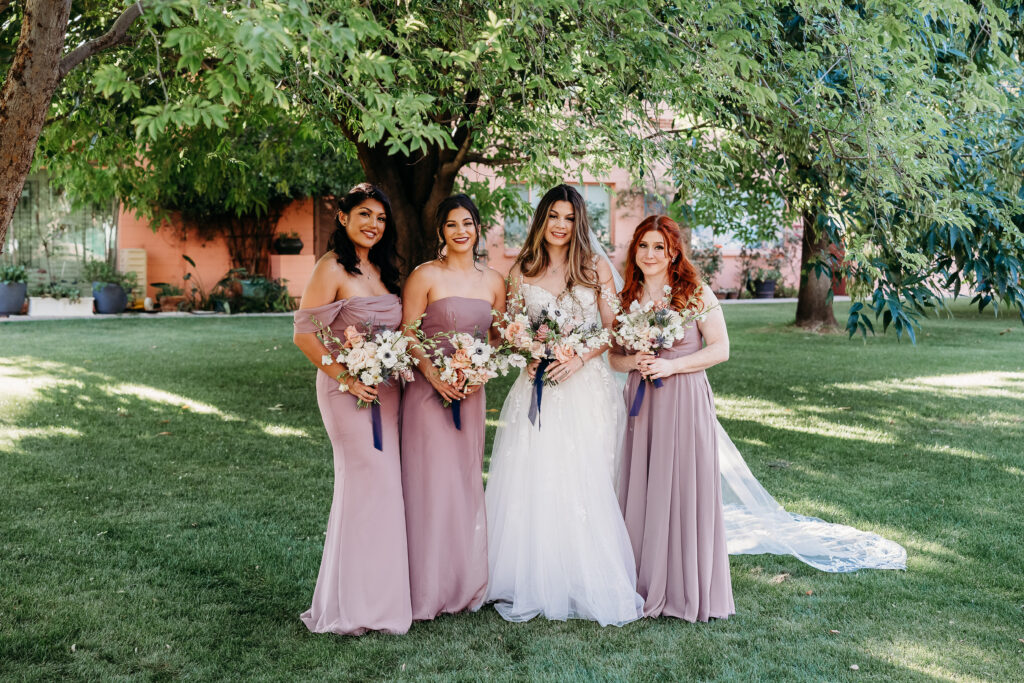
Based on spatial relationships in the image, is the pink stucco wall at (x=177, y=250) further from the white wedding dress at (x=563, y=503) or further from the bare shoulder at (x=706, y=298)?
the bare shoulder at (x=706, y=298)

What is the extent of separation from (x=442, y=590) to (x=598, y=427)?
3.72 feet

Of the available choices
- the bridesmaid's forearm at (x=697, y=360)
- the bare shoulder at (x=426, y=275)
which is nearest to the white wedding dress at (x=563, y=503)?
the bridesmaid's forearm at (x=697, y=360)

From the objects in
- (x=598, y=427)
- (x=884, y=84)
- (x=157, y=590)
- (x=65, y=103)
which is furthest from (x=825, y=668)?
(x=65, y=103)

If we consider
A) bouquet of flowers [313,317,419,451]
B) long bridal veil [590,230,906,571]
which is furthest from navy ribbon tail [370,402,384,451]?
long bridal veil [590,230,906,571]

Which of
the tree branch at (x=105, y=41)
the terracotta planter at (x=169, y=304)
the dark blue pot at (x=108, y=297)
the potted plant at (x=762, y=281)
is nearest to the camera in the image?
the tree branch at (x=105, y=41)

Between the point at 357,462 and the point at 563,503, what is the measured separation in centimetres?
105

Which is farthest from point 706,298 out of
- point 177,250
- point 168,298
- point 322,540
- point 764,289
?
point 764,289

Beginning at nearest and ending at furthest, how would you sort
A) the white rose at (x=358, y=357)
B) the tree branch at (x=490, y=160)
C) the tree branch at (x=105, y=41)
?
the white rose at (x=358, y=357) < the tree branch at (x=105, y=41) < the tree branch at (x=490, y=160)

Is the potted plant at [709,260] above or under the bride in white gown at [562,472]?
above

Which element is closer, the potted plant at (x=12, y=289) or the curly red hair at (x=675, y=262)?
the curly red hair at (x=675, y=262)

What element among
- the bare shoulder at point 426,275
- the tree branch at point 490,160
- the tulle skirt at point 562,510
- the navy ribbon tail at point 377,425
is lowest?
the tulle skirt at point 562,510

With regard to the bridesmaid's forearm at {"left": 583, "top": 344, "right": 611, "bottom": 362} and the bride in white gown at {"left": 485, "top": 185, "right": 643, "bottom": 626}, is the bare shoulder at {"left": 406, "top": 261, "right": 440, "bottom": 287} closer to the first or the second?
the bride in white gown at {"left": 485, "top": 185, "right": 643, "bottom": 626}

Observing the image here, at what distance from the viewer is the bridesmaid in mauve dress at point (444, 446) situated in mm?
4316

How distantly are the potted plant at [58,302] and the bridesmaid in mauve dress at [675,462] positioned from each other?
17.7m
